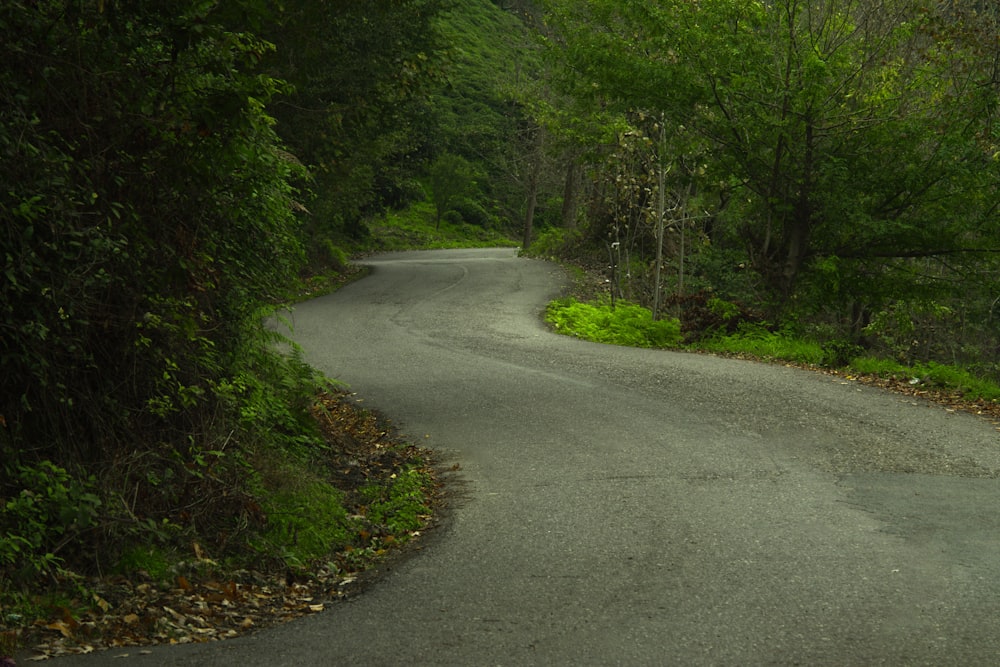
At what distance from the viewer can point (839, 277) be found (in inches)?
712

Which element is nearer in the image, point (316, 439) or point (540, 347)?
point (316, 439)

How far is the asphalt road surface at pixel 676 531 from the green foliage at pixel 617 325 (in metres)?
5.02

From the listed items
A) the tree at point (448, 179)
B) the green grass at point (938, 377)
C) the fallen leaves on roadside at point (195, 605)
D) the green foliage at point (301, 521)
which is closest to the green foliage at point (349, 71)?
the green foliage at point (301, 521)

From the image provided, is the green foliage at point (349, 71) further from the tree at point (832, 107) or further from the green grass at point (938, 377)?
the green grass at point (938, 377)

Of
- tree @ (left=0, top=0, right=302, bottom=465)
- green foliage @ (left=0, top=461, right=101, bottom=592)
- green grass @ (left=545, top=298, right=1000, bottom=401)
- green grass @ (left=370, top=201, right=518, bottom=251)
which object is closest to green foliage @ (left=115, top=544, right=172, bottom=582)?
green foliage @ (left=0, top=461, right=101, bottom=592)

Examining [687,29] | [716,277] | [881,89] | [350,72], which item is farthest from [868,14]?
[350,72]

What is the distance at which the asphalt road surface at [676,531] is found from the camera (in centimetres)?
533

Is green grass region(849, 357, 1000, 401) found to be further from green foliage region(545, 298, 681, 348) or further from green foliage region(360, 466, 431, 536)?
green foliage region(360, 466, 431, 536)

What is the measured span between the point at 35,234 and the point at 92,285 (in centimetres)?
46

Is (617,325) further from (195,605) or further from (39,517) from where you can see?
(39,517)

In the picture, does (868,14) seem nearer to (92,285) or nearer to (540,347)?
(540,347)

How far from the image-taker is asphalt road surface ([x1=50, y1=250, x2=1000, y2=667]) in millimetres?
5328

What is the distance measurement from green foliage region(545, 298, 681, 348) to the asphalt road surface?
5.02 m

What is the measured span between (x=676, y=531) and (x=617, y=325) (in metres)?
14.1
